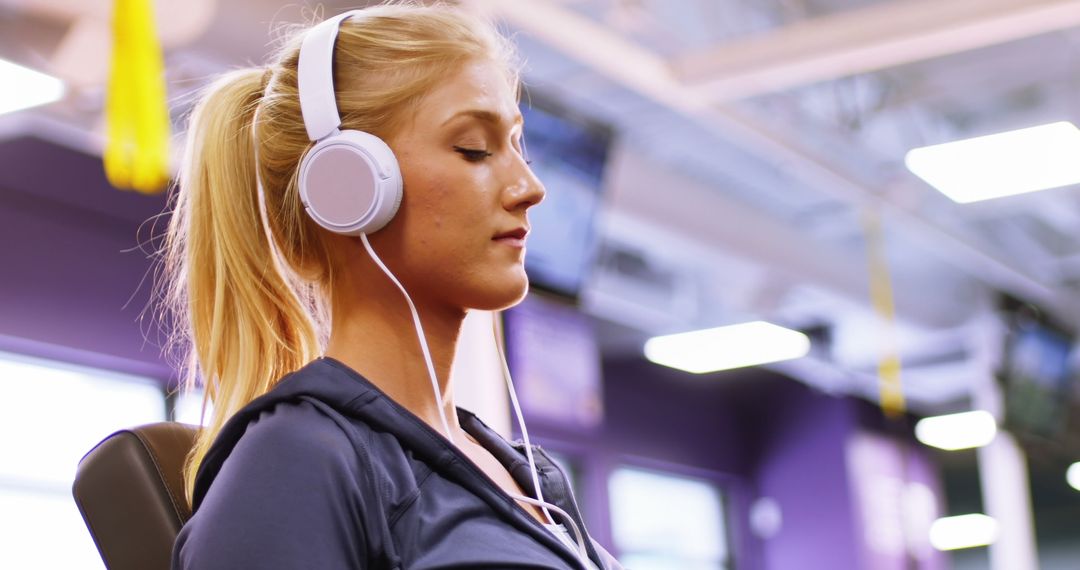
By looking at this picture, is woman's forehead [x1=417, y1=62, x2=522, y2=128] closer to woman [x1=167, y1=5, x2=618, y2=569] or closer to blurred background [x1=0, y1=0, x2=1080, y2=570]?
woman [x1=167, y1=5, x2=618, y2=569]

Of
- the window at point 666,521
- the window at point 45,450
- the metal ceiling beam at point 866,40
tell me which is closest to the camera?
the metal ceiling beam at point 866,40

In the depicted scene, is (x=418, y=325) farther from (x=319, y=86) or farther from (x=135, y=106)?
(x=135, y=106)

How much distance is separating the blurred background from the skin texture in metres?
0.37

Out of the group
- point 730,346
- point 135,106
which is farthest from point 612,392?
point 135,106

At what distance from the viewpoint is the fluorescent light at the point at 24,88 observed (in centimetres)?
381

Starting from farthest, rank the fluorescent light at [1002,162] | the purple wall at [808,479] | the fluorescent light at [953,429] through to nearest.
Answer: the fluorescent light at [953,429] < the purple wall at [808,479] < the fluorescent light at [1002,162]

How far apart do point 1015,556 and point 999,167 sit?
→ 3.83 meters

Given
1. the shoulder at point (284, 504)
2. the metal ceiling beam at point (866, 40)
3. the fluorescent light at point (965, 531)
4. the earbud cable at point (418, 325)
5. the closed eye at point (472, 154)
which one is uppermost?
the fluorescent light at point (965, 531)

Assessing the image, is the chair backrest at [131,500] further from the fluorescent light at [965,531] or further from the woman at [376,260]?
the fluorescent light at [965,531]

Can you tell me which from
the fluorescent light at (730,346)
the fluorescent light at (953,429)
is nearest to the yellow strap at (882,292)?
the fluorescent light at (730,346)

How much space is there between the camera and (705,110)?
5.27 metres

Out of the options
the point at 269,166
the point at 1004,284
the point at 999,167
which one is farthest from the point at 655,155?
the point at 269,166

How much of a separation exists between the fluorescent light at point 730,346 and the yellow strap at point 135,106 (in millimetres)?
7158

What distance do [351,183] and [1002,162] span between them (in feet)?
15.8
